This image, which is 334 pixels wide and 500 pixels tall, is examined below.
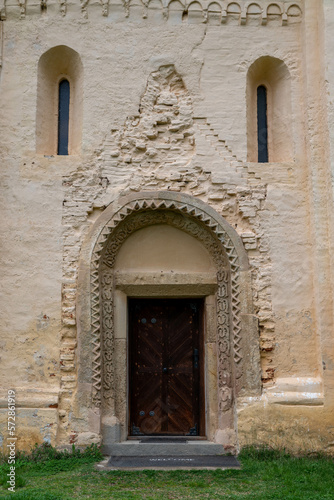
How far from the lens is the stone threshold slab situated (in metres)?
7.38

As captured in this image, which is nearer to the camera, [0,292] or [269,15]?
[0,292]

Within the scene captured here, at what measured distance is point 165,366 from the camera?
8758 millimetres

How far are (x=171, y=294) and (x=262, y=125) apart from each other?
2.95 metres

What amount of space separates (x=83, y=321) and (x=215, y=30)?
4.70 metres

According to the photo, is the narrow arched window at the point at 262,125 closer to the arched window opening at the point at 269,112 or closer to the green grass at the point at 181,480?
the arched window opening at the point at 269,112

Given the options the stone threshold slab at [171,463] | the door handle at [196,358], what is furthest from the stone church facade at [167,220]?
the stone threshold slab at [171,463]

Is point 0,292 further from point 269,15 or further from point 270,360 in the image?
point 269,15

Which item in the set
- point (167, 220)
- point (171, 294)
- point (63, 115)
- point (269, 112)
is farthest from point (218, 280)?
point (63, 115)

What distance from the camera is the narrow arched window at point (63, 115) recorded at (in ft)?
29.8

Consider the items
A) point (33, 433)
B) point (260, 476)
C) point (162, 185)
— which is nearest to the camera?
point (260, 476)

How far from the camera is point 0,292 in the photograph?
8.28 m

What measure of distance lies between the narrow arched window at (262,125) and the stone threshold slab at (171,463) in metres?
4.32

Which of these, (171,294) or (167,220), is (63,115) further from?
(171,294)

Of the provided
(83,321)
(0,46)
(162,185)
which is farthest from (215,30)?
(83,321)
